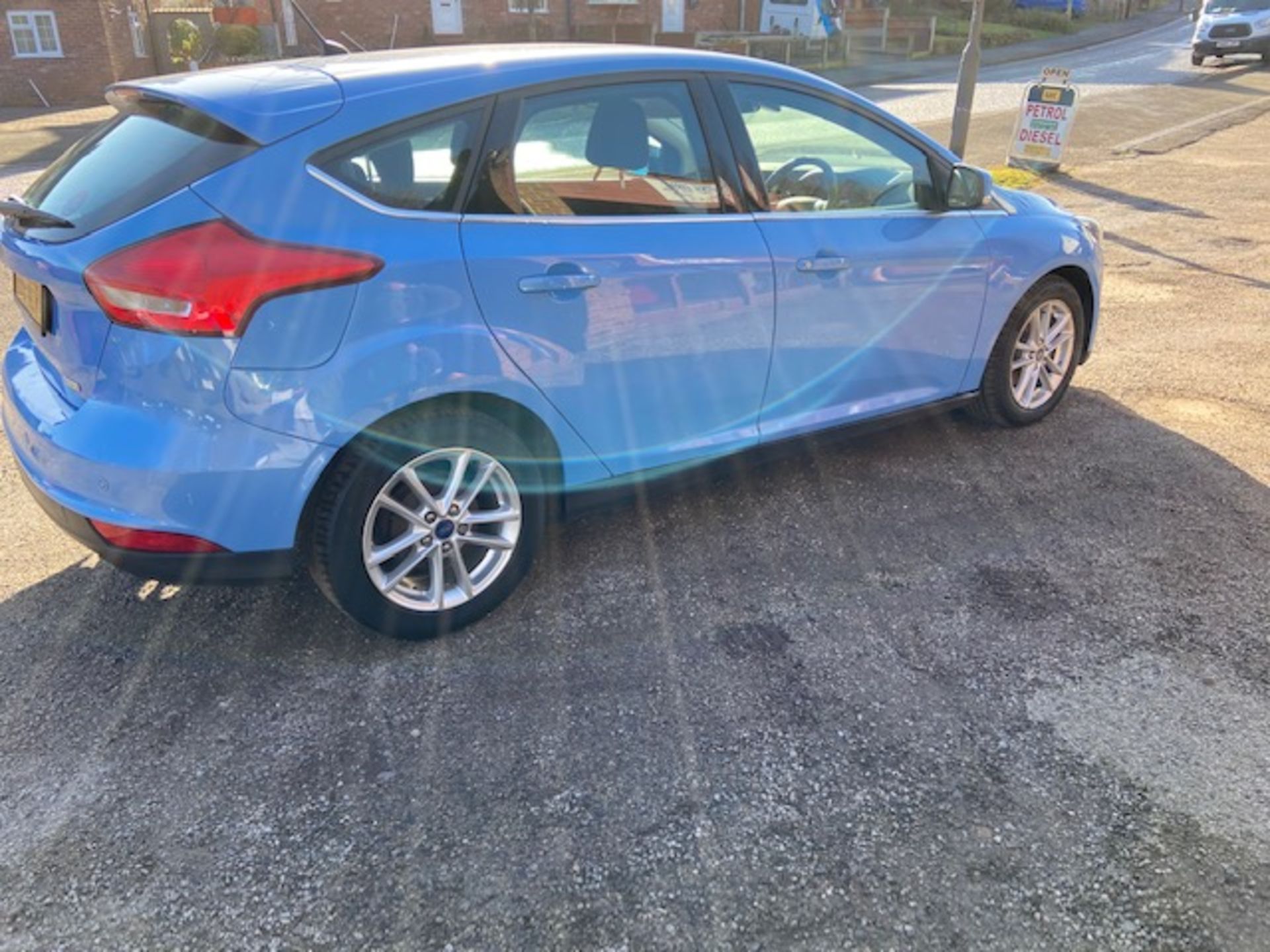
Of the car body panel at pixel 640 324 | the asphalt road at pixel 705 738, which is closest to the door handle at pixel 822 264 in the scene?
the car body panel at pixel 640 324

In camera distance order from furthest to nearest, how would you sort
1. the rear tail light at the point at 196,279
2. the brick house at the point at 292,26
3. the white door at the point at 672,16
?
1. the white door at the point at 672,16
2. the brick house at the point at 292,26
3. the rear tail light at the point at 196,279

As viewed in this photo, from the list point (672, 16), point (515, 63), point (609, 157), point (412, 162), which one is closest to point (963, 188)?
point (609, 157)

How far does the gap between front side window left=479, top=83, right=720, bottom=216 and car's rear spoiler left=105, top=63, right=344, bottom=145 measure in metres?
0.52

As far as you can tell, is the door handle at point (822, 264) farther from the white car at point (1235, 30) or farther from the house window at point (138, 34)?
the white car at point (1235, 30)

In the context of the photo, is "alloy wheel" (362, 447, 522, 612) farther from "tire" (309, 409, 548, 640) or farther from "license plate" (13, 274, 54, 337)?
"license plate" (13, 274, 54, 337)

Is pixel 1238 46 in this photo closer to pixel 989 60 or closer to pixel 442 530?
pixel 989 60

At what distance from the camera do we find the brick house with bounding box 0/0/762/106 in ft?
69.8

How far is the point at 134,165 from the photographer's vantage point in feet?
9.35

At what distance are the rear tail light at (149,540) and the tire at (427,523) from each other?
0.30 m

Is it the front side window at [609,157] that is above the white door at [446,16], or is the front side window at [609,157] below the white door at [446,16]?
above

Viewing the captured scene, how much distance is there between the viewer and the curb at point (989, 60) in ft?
84.3

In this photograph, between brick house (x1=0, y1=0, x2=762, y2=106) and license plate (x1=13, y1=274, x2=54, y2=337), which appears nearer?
license plate (x1=13, y1=274, x2=54, y2=337)

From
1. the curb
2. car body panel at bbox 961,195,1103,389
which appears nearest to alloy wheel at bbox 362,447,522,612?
car body panel at bbox 961,195,1103,389

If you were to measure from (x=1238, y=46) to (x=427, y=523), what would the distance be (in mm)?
29767
